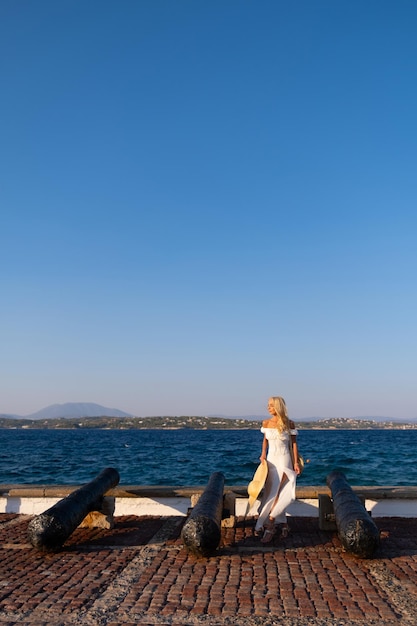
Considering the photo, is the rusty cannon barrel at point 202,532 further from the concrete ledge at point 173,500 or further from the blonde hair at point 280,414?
the concrete ledge at point 173,500

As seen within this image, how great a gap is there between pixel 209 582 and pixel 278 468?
245 centimetres

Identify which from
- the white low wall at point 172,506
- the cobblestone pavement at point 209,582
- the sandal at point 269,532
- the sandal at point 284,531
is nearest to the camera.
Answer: the cobblestone pavement at point 209,582

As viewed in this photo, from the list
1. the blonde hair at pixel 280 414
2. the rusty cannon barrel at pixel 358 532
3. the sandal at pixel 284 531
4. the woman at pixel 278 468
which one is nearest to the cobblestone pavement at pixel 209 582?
the sandal at pixel 284 531

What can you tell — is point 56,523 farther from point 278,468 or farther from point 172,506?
point 172,506

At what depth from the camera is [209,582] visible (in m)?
6.64

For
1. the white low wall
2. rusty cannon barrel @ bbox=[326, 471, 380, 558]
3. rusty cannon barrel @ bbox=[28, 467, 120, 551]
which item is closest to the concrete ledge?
the white low wall

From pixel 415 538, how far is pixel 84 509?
503 centimetres

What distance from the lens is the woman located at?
8.59 m

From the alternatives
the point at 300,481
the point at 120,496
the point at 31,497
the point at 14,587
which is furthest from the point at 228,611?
the point at 300,481

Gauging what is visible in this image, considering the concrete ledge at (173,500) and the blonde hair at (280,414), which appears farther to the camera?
the concrete ledge at (173,500)

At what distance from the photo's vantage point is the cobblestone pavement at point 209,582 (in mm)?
5660

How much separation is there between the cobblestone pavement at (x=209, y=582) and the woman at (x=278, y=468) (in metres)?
0.36

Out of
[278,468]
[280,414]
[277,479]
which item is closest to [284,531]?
[277,479]

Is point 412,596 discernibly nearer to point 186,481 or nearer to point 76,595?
point 76,595
